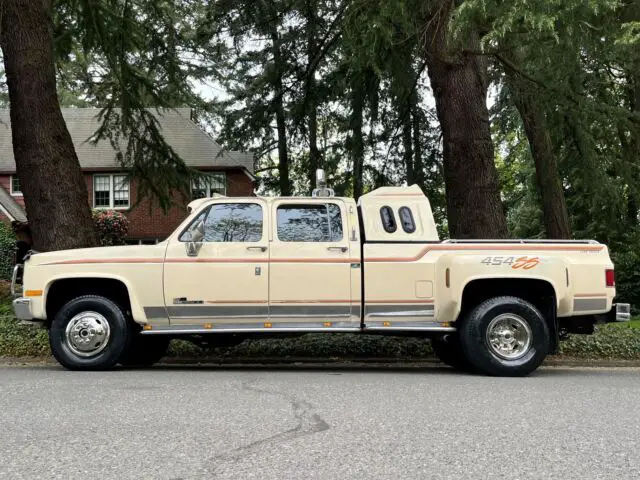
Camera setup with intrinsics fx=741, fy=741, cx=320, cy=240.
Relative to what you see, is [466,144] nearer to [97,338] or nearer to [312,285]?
[312,285]

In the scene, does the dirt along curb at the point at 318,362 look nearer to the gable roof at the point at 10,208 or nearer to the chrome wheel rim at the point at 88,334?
the chrome wheel rim at the point at 88,334

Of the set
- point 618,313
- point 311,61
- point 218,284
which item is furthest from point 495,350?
point 311,61

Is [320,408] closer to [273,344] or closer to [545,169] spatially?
[273,344]

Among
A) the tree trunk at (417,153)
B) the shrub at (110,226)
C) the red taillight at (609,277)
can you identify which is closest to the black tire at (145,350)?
the red taillight at (609,277)

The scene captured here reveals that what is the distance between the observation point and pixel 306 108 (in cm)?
1672

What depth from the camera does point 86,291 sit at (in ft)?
29.3

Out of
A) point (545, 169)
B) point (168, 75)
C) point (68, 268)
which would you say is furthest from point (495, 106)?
point (68, 268)

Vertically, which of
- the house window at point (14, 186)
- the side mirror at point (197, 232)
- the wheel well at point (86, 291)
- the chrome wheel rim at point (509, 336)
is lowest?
the chrome wheel rim at point (509, 336)

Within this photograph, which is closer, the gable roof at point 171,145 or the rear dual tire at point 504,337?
the rear dual tire at point 504,337

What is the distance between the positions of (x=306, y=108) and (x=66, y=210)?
7.15 metres

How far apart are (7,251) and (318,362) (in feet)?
72.6

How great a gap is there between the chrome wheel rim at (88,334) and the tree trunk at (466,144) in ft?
19.3

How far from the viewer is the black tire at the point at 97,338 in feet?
28.1

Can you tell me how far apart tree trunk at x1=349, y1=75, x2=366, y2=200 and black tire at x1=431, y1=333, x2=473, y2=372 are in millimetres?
6393
